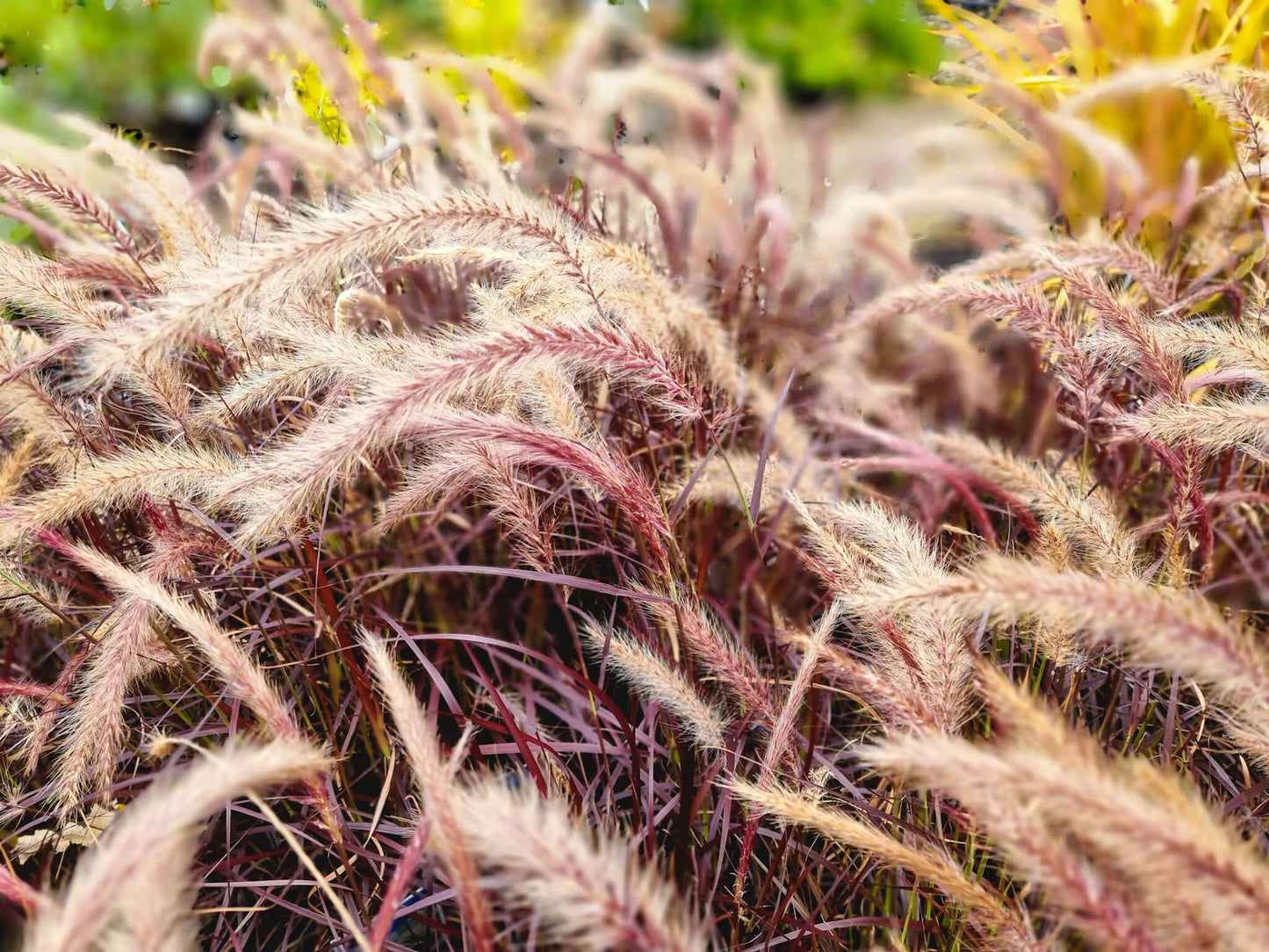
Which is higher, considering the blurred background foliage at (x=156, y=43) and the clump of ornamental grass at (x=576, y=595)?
the blurred background foliage at (x=156, y=43)

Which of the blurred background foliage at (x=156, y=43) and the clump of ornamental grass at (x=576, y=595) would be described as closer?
the clump of ornamental grass at (x=576, y=595)

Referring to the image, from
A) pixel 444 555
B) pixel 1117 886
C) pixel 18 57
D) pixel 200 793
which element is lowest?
pixel 444 555

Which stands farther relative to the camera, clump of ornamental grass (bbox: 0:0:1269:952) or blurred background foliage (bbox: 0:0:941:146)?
blurred background foliage (bbox: 0:0:941:146)

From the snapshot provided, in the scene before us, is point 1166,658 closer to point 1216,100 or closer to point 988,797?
point 988,797

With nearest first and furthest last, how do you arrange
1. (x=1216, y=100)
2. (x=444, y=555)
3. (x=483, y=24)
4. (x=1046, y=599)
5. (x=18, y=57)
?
(x=1046, y=599) → (x=1216, y=100) → (x=444, y=555) → (x=18, y=57) → (x=483, y=24)

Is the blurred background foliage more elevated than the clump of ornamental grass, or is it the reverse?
the blurred background foliage

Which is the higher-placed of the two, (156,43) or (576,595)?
(156,43)

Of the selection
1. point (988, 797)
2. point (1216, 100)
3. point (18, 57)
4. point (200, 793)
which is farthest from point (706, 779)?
point (18, 57)

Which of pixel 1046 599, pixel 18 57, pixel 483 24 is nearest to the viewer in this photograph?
pixel 1046 599
